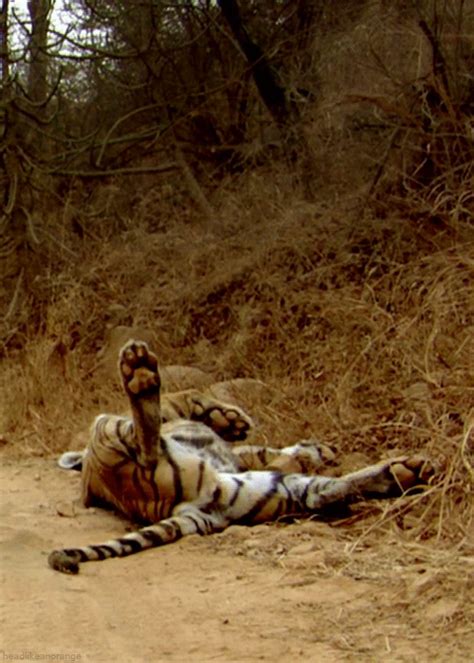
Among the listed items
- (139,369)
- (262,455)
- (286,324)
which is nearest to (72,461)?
(262,455)

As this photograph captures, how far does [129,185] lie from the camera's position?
12398 mm

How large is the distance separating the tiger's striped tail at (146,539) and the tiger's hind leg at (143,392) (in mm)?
288

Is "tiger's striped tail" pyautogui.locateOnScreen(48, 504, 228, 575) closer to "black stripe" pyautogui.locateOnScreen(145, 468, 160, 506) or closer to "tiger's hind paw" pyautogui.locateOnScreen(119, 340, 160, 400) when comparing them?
"black stripe" pyautogui.locateOnScreen(145, 468, 160, 506)

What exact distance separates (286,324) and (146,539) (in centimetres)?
350

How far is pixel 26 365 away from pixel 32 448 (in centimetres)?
164

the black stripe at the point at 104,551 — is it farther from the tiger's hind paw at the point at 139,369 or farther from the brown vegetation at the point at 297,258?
the brown vegetation at the point at 297,258

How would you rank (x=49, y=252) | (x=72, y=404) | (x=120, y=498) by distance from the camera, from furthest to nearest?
(x=49, y=252), (x=72, y=404), (x=120, y=498)

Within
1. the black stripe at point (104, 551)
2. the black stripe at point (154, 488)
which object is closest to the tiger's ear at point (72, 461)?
the black stripe at point (154, 488)

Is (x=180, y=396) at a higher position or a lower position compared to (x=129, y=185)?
lower

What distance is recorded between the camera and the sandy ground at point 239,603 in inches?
118

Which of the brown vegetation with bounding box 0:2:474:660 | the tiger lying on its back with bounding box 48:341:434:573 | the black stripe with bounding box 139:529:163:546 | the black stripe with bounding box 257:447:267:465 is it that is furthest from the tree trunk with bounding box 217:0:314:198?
the black stripe with bounding box 139:529:163:546

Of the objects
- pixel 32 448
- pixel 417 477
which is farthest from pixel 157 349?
pixel 417 477

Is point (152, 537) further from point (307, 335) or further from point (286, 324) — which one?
point (286, 324)

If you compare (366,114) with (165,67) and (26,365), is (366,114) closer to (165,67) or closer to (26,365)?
(26,365)
